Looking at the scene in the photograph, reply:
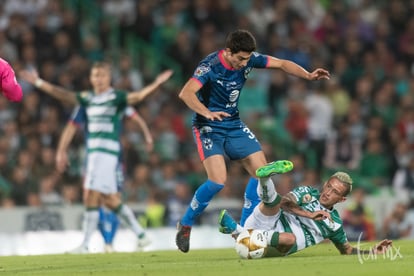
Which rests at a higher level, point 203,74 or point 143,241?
point 203,74

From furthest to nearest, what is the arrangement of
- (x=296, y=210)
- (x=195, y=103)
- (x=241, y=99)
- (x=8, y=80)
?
(x=241, y=99) < (x=195, y=103) < (x=296, y=210) < (x=8, y=80)

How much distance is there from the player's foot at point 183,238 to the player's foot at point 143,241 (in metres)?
3.35

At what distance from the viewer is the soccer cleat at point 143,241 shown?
16.5m

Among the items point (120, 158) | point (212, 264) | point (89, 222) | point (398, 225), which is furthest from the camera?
point (398, 225)

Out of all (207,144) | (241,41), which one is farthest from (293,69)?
(207,144)

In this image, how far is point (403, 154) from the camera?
22.0 meters

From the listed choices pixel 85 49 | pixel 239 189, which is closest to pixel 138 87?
pixel 85 49

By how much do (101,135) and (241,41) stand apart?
4145 mm

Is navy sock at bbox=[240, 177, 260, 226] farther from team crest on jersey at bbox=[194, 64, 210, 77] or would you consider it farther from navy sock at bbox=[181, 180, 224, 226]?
team crest on jersey at bbox=[194, 64, 210, 77]

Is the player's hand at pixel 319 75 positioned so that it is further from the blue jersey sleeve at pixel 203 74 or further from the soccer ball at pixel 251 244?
the soccer ball at pixel 251 244

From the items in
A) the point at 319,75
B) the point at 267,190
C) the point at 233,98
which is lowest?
the point at 267,190

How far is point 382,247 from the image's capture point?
12633 millimetres

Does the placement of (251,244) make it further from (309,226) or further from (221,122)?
(221,122)

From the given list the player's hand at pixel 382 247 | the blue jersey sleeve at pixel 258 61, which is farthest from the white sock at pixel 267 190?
the blue jersey sleeve at pixel 258 61
